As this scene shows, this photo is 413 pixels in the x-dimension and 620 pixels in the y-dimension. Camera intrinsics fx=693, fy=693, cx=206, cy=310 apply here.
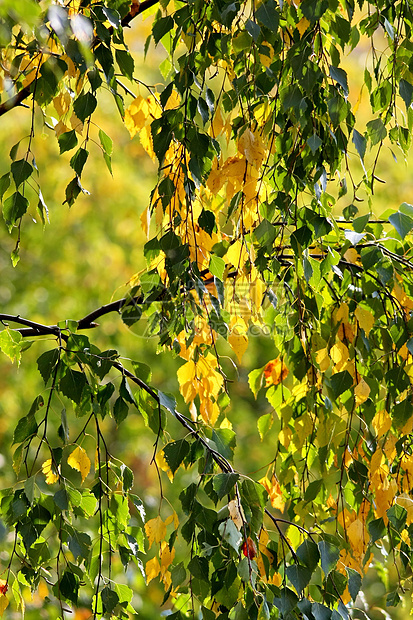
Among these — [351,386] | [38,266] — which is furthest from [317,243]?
[38,266]

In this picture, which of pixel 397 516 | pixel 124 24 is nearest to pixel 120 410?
pixel 397 516

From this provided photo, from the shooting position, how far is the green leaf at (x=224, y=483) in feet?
2.85

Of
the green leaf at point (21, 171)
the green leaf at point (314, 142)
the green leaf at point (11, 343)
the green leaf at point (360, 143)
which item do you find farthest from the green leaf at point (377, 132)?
the green leaf at point (11, 343)

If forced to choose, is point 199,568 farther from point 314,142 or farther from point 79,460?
point 314,142

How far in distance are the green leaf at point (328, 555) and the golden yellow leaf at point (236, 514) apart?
0.11 meters

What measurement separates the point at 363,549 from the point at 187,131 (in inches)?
25.7

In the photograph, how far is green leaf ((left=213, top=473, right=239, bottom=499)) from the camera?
0.87 meters

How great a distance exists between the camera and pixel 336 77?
0.85 metres

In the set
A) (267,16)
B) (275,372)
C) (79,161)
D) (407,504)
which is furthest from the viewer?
(275,372)

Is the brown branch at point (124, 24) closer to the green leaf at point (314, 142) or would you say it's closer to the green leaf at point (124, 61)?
the green leaf at point (124, 61)

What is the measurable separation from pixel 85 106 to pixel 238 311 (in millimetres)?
407

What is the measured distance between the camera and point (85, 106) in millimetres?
852

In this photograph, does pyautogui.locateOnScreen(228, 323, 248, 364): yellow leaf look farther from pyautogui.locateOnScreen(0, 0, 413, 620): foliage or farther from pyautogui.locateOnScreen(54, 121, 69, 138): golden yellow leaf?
pyautogui.locateOnScreen(54, 121, 69, 138): golden yellow leaf

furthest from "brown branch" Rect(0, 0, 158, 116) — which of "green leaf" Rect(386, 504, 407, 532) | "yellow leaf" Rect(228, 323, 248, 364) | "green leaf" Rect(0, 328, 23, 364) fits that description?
"green leaf" Rect(386, 504, 407, 532)
